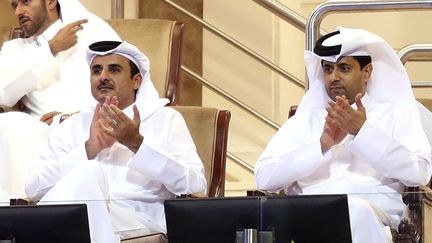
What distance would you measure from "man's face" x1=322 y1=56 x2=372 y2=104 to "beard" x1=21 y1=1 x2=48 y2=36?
1531 mm

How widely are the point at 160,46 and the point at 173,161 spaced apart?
1.18 metres

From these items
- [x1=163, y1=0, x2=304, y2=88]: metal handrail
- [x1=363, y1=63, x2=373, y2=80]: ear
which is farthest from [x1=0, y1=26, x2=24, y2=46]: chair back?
[x1=363, y1=63, x2=373, y2=80]: ear

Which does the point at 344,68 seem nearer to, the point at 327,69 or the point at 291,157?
the point at 327,69

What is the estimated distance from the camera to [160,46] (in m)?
5.70

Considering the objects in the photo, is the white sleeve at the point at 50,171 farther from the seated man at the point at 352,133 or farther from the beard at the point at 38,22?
the beard at the point at 38,22

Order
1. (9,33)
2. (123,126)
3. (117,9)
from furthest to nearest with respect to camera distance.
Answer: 1. (117,9)
2. (9,33)
3. (123,126)

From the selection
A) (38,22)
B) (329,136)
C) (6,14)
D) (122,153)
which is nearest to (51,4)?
(38,22)

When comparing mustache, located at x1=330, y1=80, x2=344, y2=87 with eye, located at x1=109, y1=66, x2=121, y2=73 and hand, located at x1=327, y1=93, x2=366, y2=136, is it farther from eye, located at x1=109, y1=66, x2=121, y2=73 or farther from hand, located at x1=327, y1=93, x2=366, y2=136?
eye, located at x1=109, y1=66, x2=121, y2=73

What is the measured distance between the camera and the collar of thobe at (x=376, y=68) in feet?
15.7

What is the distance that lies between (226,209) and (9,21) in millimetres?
3581

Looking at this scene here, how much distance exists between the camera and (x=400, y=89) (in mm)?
4840

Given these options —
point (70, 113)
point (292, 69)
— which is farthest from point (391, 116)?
point (292, 69)

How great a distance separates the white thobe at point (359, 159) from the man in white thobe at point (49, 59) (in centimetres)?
110

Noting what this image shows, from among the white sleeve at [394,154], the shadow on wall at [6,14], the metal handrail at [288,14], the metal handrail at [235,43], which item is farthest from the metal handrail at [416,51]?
the shadow on wall at [6,14]
